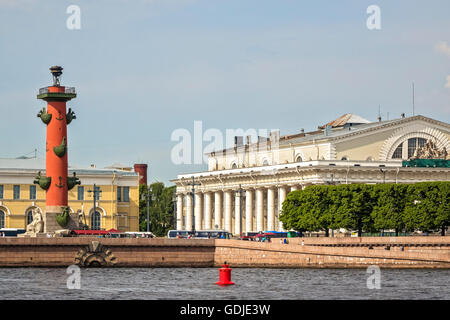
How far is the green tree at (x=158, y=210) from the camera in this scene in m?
129

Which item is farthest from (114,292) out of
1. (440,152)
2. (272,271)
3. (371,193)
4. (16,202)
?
(440,152)

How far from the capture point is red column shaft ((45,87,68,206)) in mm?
75562

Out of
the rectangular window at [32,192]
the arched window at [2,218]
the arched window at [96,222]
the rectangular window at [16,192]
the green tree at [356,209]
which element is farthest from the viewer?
the arched window at [96,222]

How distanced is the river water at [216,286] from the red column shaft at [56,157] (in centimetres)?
684

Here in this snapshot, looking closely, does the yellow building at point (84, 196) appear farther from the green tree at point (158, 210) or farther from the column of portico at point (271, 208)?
the green tree at point (158, 210)

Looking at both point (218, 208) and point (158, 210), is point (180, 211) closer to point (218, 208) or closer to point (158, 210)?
point (158, 210)

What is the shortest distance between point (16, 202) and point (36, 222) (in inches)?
912

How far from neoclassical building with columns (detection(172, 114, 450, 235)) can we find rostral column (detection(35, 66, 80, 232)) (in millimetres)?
22871

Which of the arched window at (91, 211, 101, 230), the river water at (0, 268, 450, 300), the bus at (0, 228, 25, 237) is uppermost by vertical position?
the arched window at (91, 211, 101, 230)

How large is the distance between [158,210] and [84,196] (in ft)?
98.6

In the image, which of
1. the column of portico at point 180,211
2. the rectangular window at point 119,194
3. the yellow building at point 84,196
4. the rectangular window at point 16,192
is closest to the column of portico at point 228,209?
the column of portico at point 180,211

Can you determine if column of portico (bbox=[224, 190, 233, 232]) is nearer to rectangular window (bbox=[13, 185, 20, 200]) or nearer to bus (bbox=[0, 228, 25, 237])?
rectangular window (bbox=[13, 185, 20, 200])

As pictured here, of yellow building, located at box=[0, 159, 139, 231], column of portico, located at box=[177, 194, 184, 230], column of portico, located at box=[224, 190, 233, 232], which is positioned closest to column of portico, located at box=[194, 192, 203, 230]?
column of portico, located at box=[177, 194, 184, 230]

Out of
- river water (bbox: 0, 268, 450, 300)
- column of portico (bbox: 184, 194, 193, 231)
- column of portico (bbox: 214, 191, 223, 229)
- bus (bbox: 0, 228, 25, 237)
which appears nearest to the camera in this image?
river water (bbox: 0, 268, 450, 300)
